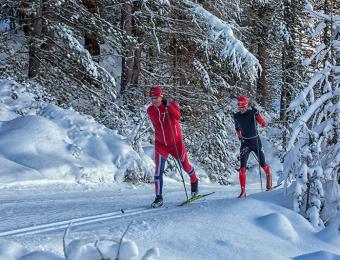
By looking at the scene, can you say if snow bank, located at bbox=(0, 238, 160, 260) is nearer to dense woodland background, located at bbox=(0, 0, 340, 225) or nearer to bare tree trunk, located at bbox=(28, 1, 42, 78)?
dense woodland background, located at bbox=(0, 0, 340, 225)

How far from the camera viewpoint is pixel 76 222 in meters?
5.69

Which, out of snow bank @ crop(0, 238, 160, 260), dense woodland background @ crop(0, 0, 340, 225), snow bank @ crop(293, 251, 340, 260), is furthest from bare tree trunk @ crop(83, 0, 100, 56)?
snow bank @ crop(0, 238, 160, 260)

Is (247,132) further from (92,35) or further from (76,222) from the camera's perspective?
(92,35)

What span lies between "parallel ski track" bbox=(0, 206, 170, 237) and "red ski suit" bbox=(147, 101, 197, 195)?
72cm

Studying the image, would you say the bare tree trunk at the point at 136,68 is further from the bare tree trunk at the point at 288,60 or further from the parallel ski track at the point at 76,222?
the parallel ski track at the point at 76,222

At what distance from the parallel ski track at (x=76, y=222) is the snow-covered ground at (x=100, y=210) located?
0.01 meters

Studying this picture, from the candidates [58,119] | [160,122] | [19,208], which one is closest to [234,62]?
[58,119]

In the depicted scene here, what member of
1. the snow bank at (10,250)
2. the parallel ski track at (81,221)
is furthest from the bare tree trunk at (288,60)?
the snow bank at (10,250)

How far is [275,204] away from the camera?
6.54 metres

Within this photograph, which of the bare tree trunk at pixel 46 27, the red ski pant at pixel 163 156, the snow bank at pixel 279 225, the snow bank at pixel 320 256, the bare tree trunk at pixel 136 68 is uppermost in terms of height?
the bare tree trunk at pixel 46 27

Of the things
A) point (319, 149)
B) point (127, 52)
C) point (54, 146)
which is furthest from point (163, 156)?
point (127, 52)

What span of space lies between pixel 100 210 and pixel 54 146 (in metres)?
4.06

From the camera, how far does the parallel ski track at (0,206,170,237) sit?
5035 mm

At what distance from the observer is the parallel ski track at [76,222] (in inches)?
198
